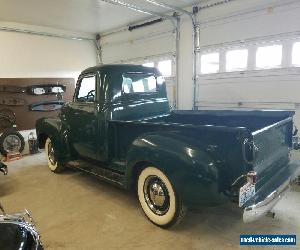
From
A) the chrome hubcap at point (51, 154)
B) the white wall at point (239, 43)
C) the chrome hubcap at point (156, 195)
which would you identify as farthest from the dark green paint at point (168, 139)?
the white wall at point (239, 43)

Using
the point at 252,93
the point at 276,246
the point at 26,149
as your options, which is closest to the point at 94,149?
the point at 276,246

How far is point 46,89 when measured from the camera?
8.55 metres

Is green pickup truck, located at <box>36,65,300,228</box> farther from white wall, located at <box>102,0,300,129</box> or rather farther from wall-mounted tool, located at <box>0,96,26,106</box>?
wall-mounted tool, located at <box>0,96,26,106</box>

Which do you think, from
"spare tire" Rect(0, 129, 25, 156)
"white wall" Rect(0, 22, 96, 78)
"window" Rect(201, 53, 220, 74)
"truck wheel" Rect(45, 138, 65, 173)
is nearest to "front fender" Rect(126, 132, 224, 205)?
"truck wheel" Rect(45, 138, 65, 173)

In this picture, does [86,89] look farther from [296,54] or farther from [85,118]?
[296,54]

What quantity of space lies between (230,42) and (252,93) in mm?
1302

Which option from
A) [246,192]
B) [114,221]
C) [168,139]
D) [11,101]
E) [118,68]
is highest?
[118,68]

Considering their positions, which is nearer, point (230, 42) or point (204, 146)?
point (204, 146)

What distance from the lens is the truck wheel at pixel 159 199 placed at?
277 cm

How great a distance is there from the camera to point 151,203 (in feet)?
10.1

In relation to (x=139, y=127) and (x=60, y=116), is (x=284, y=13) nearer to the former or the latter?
(x=139, y=127)

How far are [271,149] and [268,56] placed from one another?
3.34 metres

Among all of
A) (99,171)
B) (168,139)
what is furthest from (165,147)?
(99,171)

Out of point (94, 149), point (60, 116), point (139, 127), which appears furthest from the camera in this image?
point (60, 116)
